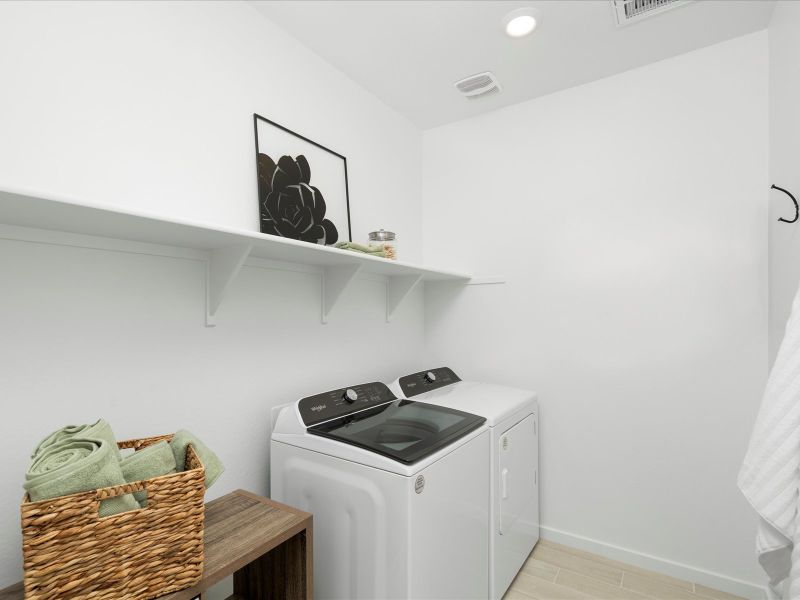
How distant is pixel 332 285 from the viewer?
6.71 ft

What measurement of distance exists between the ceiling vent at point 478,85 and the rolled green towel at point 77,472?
2.37 m

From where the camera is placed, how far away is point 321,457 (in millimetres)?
1480

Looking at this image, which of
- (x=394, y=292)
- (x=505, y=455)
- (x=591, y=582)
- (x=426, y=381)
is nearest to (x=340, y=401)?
(x=426, y=381)

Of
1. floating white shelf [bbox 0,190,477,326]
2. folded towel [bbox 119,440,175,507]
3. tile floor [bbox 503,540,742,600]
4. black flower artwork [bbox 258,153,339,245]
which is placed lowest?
tile floor [bbox 503,540,742,600]

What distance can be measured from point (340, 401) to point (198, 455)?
749 mm

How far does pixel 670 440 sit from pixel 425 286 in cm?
171

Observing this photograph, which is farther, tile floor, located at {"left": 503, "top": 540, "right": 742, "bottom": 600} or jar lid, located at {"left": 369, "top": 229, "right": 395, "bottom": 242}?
jar lid, located at {"left": 369, "top": 229, "right": 395, "bottom": 242}

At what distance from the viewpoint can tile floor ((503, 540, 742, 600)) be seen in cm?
193

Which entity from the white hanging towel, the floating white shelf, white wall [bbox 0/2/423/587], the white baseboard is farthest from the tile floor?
the floating white shelf

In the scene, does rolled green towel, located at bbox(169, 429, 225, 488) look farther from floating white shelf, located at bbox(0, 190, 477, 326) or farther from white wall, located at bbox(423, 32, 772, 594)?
white wall, located at bbox(423, 32, 772, 594)

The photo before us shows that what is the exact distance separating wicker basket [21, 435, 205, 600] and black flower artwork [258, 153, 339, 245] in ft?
3.62

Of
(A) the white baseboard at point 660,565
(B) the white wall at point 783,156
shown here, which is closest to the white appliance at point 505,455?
(A) the white baseboard at point 660,565

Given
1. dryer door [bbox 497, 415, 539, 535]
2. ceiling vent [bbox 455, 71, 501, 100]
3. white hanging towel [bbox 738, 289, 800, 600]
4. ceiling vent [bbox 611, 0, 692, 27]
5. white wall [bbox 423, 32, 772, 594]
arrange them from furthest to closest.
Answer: ceiling vent [bbox 455, 71, 501, 100] → white wall [bbox 423, 32, 772, 594] → dryer door [bbox 497, 415, 539, 535] → ceiling vent [bbox 611, 0, 692, 27] → white hanging towel [bbox 738, 289, 800, 600]

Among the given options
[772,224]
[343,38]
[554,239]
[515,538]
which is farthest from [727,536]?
[343,38]
